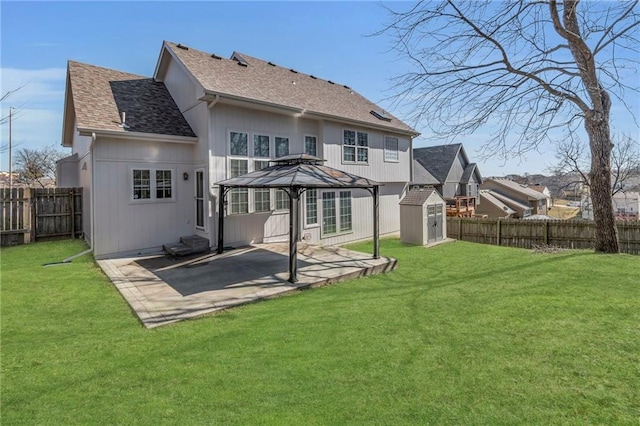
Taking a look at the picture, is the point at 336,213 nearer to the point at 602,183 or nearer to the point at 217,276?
the point at 217,276

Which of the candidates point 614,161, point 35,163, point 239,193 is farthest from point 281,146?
point 35,163

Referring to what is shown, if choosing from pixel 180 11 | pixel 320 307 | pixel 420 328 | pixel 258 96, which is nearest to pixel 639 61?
pixel 420 328

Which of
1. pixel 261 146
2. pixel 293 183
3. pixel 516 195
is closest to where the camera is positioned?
pixel 293 183

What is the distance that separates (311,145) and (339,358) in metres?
9.07

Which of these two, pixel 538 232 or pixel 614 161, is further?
pixel 614 161

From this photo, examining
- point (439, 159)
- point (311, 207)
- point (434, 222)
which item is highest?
point (439, 159)

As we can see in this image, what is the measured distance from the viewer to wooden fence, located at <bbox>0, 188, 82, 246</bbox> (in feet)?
32.0

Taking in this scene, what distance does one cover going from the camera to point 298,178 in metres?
6.63

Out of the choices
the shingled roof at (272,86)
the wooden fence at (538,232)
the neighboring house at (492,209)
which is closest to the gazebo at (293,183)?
the shingled roof at (272,86)

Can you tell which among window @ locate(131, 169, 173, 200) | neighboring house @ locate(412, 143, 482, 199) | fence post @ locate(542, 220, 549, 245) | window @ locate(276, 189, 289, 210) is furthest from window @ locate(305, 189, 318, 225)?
neighboring house @ locate(412, 143, 482, 199)

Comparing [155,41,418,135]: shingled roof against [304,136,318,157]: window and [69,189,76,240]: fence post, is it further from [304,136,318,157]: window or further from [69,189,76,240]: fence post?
[69,189,76,240]: fence post

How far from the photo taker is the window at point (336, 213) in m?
Answer: 12.0

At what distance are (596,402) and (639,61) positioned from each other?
753 cm

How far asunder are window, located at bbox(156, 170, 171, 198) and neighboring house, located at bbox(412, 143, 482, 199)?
21.3m
